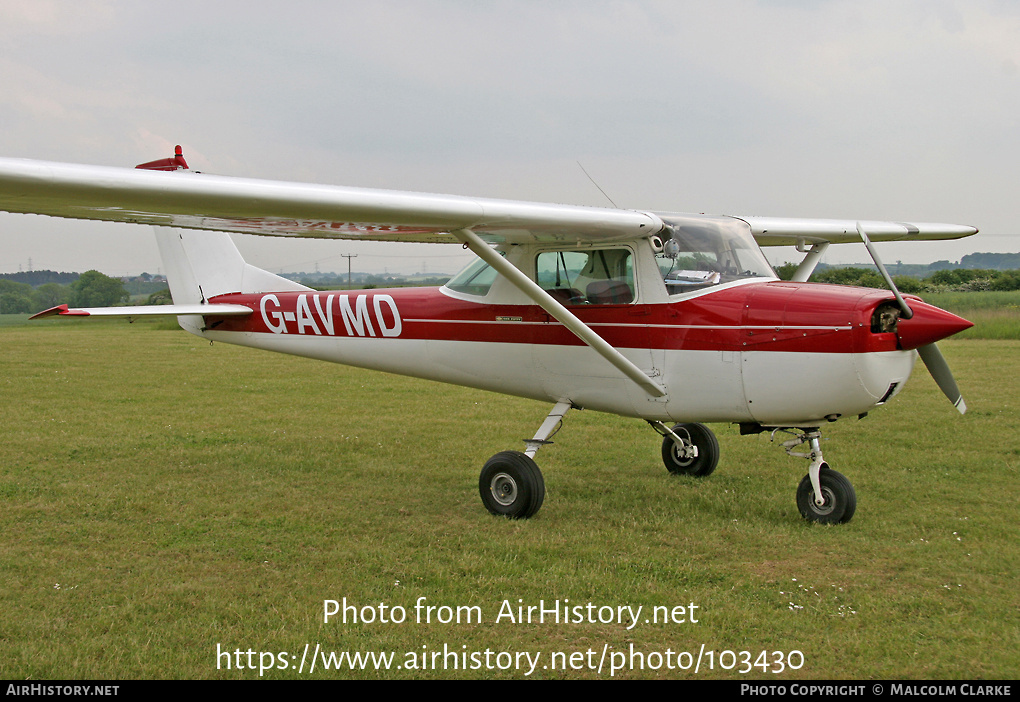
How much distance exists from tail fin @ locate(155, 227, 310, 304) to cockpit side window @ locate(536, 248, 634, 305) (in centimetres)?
367

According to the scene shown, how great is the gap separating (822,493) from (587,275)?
2525 mm

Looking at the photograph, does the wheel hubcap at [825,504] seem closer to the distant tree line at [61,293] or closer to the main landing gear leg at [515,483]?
the main landing gear leg at [515,483]

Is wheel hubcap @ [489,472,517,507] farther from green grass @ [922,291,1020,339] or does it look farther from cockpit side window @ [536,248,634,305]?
green grass @ [922,291,1020,339]

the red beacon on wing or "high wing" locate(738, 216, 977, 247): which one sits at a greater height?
the red beacon on wing

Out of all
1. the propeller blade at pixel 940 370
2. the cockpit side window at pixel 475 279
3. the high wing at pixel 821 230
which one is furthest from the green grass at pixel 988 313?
the cockpit side window at pixel 475 279

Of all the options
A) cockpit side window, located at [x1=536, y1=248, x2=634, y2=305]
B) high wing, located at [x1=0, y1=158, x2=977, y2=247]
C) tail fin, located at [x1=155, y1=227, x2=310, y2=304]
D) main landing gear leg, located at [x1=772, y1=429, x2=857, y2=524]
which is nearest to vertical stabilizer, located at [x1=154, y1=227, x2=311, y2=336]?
tail fin, located at [x1=155, y1=227, x2=310, y2=304]

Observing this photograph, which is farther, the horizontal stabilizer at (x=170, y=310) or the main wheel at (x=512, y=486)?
the horizontal stabilizer at (x=170, y=310)

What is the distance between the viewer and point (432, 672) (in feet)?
12.5

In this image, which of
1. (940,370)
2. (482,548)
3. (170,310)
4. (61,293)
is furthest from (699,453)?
(61,293)

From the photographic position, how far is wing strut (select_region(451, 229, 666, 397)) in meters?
5.74

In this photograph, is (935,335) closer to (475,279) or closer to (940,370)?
(940,370)

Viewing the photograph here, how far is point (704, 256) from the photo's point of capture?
626cm

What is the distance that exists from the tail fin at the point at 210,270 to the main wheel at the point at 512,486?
390 cm

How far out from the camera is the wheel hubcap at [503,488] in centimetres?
640
